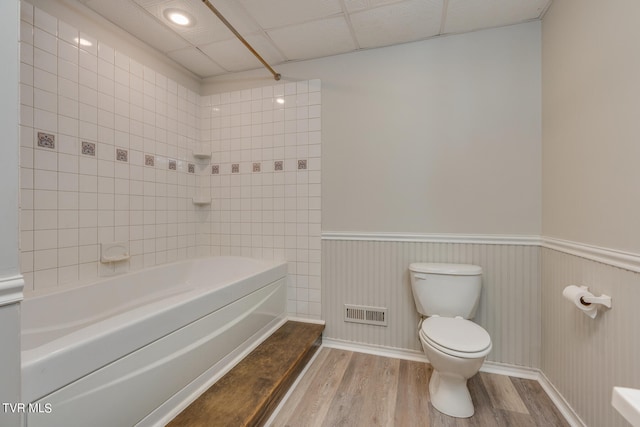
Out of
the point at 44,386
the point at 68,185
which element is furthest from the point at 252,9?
the point at 44,386

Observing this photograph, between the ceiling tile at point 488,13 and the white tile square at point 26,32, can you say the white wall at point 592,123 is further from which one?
the white tile square at point 26,32

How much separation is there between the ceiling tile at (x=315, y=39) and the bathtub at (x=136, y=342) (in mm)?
1689

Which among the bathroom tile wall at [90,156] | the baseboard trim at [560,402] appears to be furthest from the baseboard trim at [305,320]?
the baseboard trim at [560,402]

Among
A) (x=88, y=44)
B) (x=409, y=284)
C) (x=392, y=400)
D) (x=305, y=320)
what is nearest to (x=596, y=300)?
(x=409, y=284)

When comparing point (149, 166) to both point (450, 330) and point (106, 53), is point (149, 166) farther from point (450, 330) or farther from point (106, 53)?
point (450, 330)

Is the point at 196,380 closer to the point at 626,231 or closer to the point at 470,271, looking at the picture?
the point at 470,271

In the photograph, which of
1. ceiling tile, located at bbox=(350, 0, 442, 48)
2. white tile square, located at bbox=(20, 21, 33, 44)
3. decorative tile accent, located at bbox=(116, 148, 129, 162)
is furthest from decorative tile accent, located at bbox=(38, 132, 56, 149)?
ceiling tile, located at bbox=(350, 0, 442, 48)

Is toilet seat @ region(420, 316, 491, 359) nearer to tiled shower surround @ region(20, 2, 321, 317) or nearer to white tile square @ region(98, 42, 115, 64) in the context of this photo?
tiled shower surround @ region(20, 2, 321, 317)

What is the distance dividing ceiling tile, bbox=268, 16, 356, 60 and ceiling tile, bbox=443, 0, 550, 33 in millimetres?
674

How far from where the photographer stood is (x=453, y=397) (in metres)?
1.47

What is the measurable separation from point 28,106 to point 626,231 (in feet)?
9.26

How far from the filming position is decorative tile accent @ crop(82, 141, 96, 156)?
170cm

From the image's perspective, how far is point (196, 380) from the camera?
1370 mm

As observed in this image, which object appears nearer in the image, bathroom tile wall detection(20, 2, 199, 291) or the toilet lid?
the toilet lid
